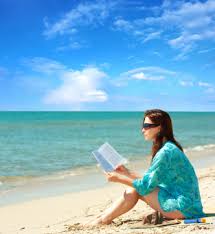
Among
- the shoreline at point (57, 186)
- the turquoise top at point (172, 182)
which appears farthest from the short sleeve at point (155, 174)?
the shoreline at point (57, 186)

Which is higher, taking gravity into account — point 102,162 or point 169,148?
point 169,148

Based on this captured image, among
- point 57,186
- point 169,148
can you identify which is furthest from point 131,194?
point 57,186

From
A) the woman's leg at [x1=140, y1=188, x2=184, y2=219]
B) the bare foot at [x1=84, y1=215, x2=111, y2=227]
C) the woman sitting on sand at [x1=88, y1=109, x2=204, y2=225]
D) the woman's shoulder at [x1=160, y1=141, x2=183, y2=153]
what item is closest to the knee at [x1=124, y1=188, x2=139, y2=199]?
the woman sitting on sand at [x1=88, y1=109, x2=204, y2=225]

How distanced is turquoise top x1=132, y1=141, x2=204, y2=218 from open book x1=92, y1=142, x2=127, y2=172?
296 mm

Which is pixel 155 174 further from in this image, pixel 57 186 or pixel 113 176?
pixel 57 186

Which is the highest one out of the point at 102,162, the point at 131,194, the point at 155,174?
the point at 102,162

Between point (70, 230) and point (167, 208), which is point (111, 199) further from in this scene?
point (167, 208)

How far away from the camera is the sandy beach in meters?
4.62

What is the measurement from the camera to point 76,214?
258 inches

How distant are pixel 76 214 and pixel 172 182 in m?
2.63

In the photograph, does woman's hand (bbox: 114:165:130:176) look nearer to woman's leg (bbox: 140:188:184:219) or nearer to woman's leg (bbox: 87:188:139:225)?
woman's leg (bbox: 87:188:139:225)

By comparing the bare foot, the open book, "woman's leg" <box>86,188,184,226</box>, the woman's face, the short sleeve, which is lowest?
the bare foot

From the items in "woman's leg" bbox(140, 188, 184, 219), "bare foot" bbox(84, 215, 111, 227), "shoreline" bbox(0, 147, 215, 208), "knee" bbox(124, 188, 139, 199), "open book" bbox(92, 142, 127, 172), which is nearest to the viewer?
"open book" bbox(92, 142, 127, 172)

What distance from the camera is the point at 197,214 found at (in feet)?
14.7
